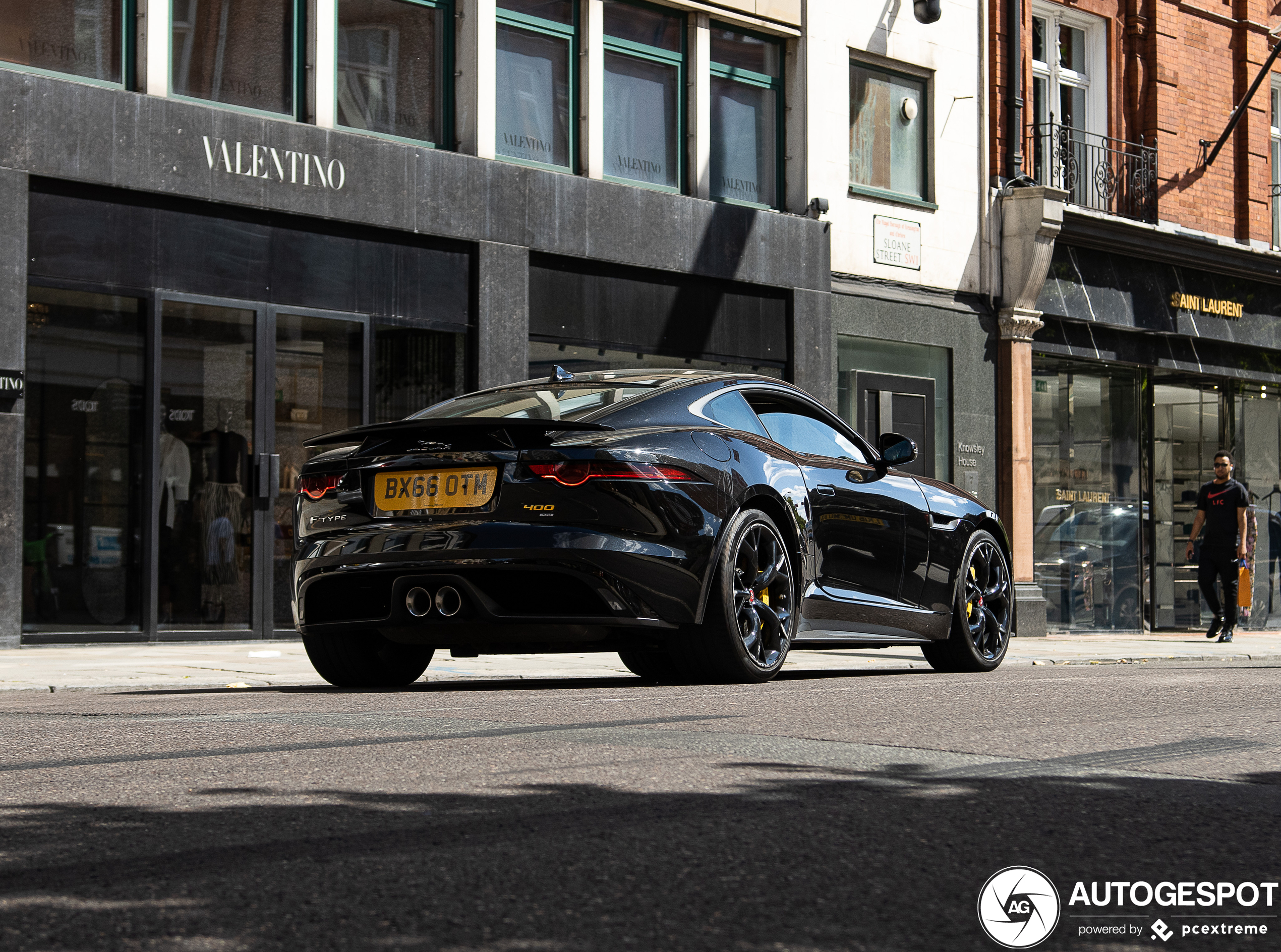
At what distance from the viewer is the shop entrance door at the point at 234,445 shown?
42.3 ft

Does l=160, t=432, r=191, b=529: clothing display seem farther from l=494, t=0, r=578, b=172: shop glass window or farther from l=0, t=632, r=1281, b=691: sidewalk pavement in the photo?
l=494, t=0, r=578, b=172: shop glass window

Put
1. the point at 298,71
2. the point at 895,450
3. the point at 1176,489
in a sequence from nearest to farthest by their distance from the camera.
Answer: the point at 895,450 < the point at 298,71 < the point at 1176,489

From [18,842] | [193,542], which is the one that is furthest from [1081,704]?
[193,542]

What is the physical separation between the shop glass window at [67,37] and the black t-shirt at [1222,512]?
461 inches

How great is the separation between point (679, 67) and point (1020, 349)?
17.8 feet

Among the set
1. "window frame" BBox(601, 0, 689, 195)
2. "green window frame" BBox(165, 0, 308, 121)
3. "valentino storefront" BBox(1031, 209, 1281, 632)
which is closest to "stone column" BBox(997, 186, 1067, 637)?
"valentino storefront" BBox(1031, 209, 1281, 632)

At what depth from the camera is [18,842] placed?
3373 mm

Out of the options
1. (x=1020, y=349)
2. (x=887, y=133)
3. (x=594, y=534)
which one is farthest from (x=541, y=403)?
(x=1020, y=349)

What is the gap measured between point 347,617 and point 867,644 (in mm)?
2673

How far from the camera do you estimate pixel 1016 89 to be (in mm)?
19375

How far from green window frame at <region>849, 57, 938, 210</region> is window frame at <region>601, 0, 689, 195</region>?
2163 mm

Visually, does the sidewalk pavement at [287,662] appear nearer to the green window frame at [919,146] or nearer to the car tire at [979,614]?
the car tire at [979,614]

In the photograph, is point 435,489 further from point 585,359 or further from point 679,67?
point 679,67

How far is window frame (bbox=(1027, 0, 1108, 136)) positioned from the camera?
2025 cm
